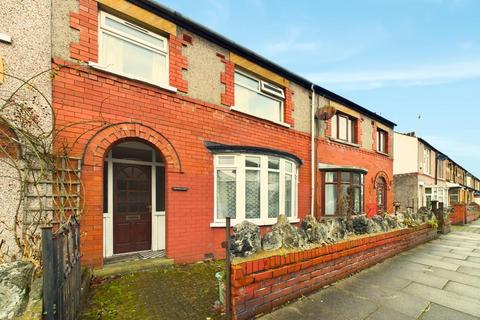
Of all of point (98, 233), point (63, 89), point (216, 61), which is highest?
point (216, 61)

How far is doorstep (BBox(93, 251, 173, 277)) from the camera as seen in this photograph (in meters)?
4.64

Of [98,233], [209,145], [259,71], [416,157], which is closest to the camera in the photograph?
[98,233]

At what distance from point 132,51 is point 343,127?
9383mm

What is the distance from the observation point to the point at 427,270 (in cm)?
492

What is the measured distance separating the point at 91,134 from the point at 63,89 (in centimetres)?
91

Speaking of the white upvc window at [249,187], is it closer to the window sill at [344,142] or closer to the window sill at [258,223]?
the window sill at [258,223]

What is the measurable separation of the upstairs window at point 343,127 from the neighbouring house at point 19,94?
9924mm

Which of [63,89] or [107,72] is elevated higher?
[107,72]

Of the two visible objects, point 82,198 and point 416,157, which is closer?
point 82,198

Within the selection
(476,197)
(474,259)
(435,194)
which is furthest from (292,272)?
(476,197)

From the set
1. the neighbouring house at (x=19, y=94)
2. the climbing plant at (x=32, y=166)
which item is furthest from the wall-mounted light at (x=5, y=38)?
the climbing plant at (x=32, y=166)

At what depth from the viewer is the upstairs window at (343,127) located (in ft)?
35.8

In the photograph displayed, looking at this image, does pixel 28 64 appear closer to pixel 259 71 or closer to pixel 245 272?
pixel 245 272

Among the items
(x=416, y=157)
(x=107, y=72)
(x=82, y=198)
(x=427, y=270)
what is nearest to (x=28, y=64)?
(x=107, y=72)
